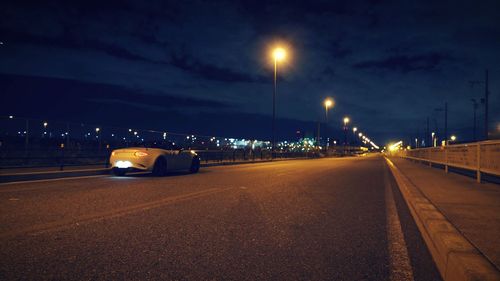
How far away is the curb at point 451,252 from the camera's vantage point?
3.38m

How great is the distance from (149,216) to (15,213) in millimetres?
2255


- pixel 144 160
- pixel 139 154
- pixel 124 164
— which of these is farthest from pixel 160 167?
pixel 124 164

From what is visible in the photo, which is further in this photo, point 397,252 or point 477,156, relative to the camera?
point 477,156

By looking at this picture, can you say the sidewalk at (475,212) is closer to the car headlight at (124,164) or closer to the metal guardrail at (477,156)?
the metal guardrail at (477,156)

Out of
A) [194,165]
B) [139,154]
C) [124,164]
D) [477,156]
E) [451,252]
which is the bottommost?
[451,252]

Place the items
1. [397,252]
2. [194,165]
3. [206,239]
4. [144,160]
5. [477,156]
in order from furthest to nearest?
[194,165], [144,160], [477,156], [206,239], [397,252]

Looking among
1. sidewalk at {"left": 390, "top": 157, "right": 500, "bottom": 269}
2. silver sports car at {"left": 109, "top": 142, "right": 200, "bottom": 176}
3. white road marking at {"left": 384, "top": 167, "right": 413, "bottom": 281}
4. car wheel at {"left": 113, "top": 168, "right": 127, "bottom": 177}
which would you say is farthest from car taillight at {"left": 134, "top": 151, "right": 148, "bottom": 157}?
white road marking at {"left": 384, "top": 167, "right": 413, "bottom": 281}

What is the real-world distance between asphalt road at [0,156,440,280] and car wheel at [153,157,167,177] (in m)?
5.95

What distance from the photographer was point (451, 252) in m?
4.02

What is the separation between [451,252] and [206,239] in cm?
280

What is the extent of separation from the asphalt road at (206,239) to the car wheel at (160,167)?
5.95 m

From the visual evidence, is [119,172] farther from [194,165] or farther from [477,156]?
[477,156]

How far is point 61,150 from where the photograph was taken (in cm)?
2058

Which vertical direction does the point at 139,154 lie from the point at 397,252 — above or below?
above
